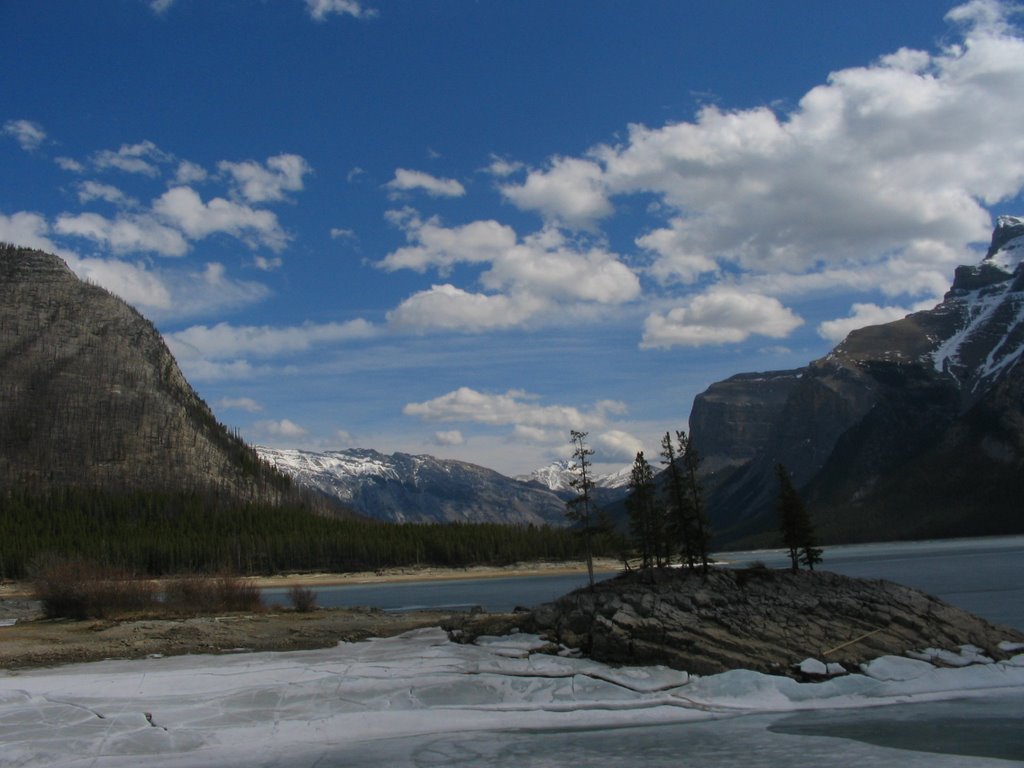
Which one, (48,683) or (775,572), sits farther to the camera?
(775,572)

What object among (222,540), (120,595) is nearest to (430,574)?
(222,540)

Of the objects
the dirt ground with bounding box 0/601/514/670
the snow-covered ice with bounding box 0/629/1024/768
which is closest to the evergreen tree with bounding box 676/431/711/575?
the dirt ground with bounding box 0/601/514/670

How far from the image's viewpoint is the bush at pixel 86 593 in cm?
5572

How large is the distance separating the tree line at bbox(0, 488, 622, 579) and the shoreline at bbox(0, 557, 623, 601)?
2.89 m

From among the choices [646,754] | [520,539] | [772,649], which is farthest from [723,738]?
[520,539]

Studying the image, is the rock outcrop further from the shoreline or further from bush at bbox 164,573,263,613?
the shoreline

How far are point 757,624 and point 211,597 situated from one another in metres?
40.3

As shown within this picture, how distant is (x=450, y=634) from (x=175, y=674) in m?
13.1

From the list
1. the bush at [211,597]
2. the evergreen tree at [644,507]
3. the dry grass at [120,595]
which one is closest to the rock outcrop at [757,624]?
the evergreen tree at [644,507]

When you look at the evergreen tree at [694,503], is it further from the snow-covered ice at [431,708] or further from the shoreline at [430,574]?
the shoreline at [430,574]

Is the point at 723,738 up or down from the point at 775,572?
down

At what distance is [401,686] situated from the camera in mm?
31219

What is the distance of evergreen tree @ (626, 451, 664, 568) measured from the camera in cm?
6153

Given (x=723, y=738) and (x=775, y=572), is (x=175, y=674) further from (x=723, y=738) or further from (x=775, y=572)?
(x=775, y=572)
